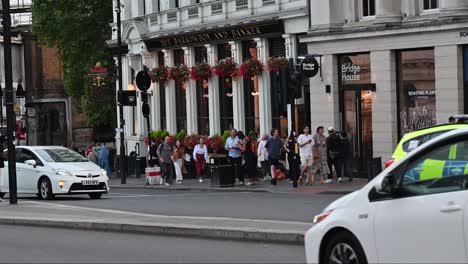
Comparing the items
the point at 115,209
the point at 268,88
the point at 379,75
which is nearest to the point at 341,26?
the point at 379,75

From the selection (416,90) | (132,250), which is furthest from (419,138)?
(416,90)

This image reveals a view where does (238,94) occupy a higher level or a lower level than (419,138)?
higher

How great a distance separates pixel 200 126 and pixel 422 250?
34322 millimetres

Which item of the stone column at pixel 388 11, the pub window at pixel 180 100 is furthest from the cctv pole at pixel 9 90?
the pub window at pixel 180 100

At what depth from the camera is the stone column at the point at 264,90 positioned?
3678 cm

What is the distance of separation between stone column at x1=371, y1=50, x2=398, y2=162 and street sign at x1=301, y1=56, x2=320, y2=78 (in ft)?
6.04

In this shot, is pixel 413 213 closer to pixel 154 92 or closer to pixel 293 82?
pixel 293 82

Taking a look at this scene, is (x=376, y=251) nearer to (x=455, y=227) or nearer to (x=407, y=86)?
(x=455, y=227)

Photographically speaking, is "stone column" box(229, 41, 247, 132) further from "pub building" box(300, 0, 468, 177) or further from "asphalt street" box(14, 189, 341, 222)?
"asphalt street" box(14, 189, 341, 222)

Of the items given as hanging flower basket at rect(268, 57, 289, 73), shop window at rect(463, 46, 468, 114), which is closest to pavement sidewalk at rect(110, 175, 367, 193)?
shop window at rect(463, 46, 468, 114)

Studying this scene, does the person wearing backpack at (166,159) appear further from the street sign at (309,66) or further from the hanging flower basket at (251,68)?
the street sign at (309,66)

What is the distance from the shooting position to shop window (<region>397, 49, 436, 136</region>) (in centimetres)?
2914

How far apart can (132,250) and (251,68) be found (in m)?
23.4

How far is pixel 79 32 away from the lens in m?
55.4
